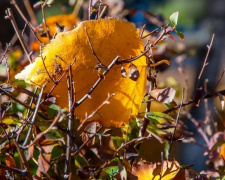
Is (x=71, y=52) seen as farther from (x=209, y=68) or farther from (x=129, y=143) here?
(x=209, y=68)

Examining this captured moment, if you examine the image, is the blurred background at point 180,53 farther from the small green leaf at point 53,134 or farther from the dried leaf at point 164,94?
the small green leaf at point 53,134

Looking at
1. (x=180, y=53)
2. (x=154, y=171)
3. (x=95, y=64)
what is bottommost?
(x=180, y=53)

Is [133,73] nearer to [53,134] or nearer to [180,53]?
[53,134]

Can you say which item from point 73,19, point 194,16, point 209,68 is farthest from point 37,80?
point 194,16

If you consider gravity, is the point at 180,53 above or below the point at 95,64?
below

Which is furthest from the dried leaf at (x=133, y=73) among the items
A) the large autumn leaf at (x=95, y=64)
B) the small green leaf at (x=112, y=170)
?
the small green leaf at (x=112, y=170)

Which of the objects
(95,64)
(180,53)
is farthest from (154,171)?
(180,53)
